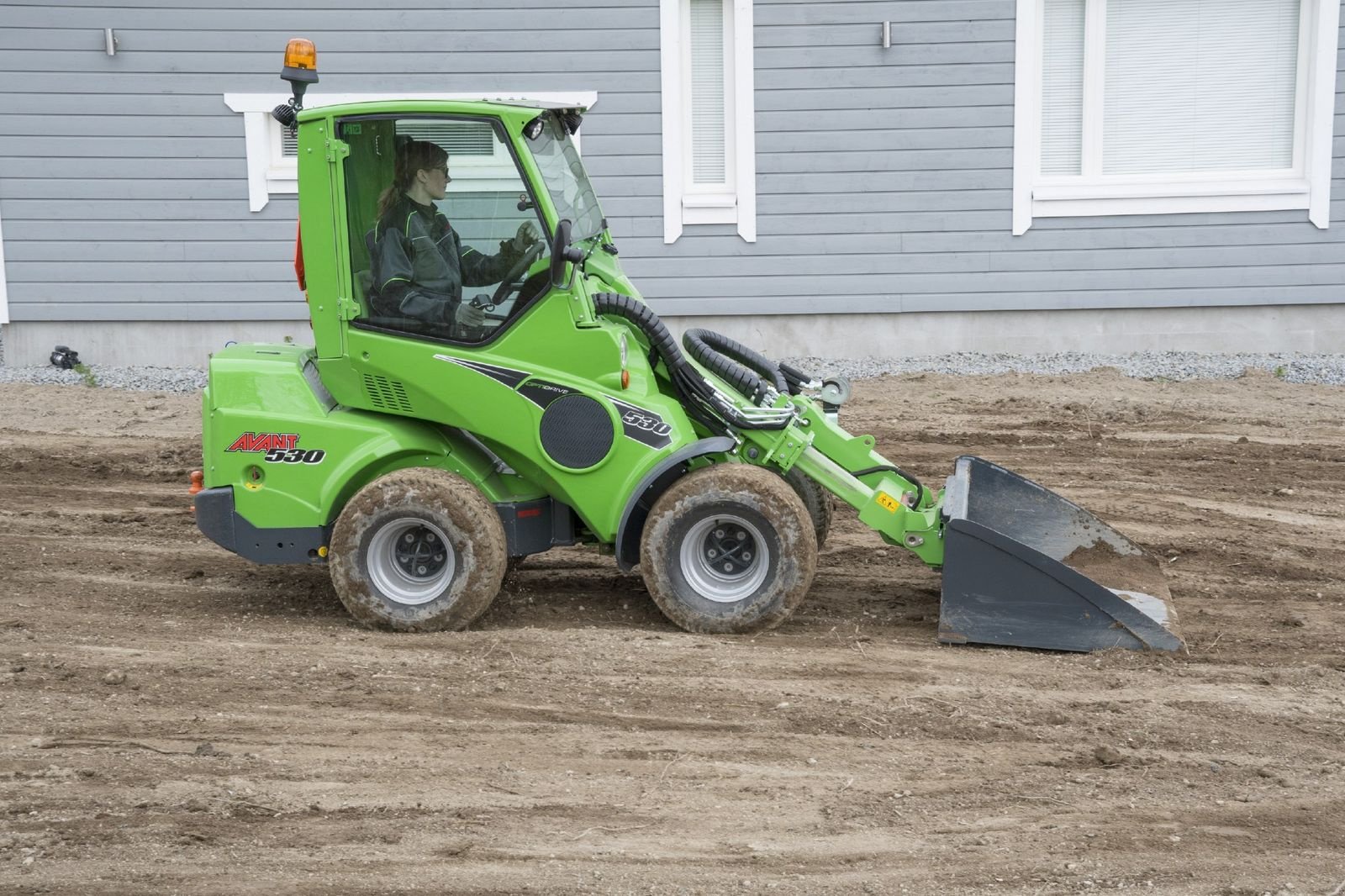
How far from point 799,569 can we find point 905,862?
198 centimetres

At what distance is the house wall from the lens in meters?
12.8

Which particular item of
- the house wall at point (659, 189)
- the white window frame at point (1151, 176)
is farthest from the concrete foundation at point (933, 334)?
the white window frame at point (1151, 176)

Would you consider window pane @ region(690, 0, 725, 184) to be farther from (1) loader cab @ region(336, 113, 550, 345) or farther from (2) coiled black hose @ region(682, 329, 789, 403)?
(1) loader cab @ region(336, 113, 550, 345)

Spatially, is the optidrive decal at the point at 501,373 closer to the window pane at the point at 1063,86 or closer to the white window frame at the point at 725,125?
the white window frame at the point at 725,125

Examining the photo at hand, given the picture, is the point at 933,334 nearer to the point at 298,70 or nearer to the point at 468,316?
the point at 468,316

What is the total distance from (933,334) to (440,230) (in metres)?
7.99

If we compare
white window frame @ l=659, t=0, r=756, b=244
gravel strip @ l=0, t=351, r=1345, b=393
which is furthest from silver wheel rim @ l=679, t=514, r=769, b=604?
white window frame @ l=659, t=0, r=756, b=244

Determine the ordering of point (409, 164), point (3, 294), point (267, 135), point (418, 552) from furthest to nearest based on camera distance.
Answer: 1. point (3, 294)
2. point (267, 135)
3. point (418, 552)
4. point (409, 164)

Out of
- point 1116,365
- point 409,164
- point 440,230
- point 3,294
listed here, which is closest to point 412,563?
point 440,230

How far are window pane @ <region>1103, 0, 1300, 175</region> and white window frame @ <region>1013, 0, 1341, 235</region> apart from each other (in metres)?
0.13

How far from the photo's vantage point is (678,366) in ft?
21.2

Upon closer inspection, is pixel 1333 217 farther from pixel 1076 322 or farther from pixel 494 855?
pixel 494 855

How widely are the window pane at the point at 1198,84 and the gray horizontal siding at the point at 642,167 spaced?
559 millimetres

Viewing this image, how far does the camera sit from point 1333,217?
42.9 ft
